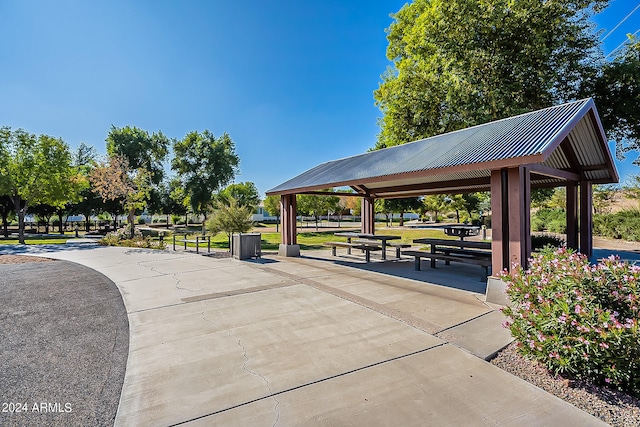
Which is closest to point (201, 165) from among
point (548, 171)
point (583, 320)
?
point (548, 171)

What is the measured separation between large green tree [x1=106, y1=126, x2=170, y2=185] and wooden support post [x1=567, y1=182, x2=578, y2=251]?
2946cm

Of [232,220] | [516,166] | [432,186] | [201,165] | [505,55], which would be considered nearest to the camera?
[516,166]

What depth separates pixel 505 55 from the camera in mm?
13820

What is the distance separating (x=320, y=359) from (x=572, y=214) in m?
10.3

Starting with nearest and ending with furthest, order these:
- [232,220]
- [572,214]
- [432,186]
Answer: [572,214] → [432,186] → [232,220]

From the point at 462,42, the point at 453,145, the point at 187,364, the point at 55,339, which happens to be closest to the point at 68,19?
the point at 55,339

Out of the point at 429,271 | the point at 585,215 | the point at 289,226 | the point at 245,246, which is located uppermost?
the point at 585,215

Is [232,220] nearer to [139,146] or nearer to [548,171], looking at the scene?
[548,171]

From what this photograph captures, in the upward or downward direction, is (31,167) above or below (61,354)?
above

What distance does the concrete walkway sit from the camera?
255 cm

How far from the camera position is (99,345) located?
156 inches

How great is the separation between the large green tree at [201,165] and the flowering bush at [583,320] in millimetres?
25066

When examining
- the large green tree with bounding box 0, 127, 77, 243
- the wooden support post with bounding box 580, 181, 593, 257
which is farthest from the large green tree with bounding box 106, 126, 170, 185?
the wooden support post with bounding box 580, 181, 593, 257

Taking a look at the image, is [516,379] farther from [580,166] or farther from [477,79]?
[477,79]
